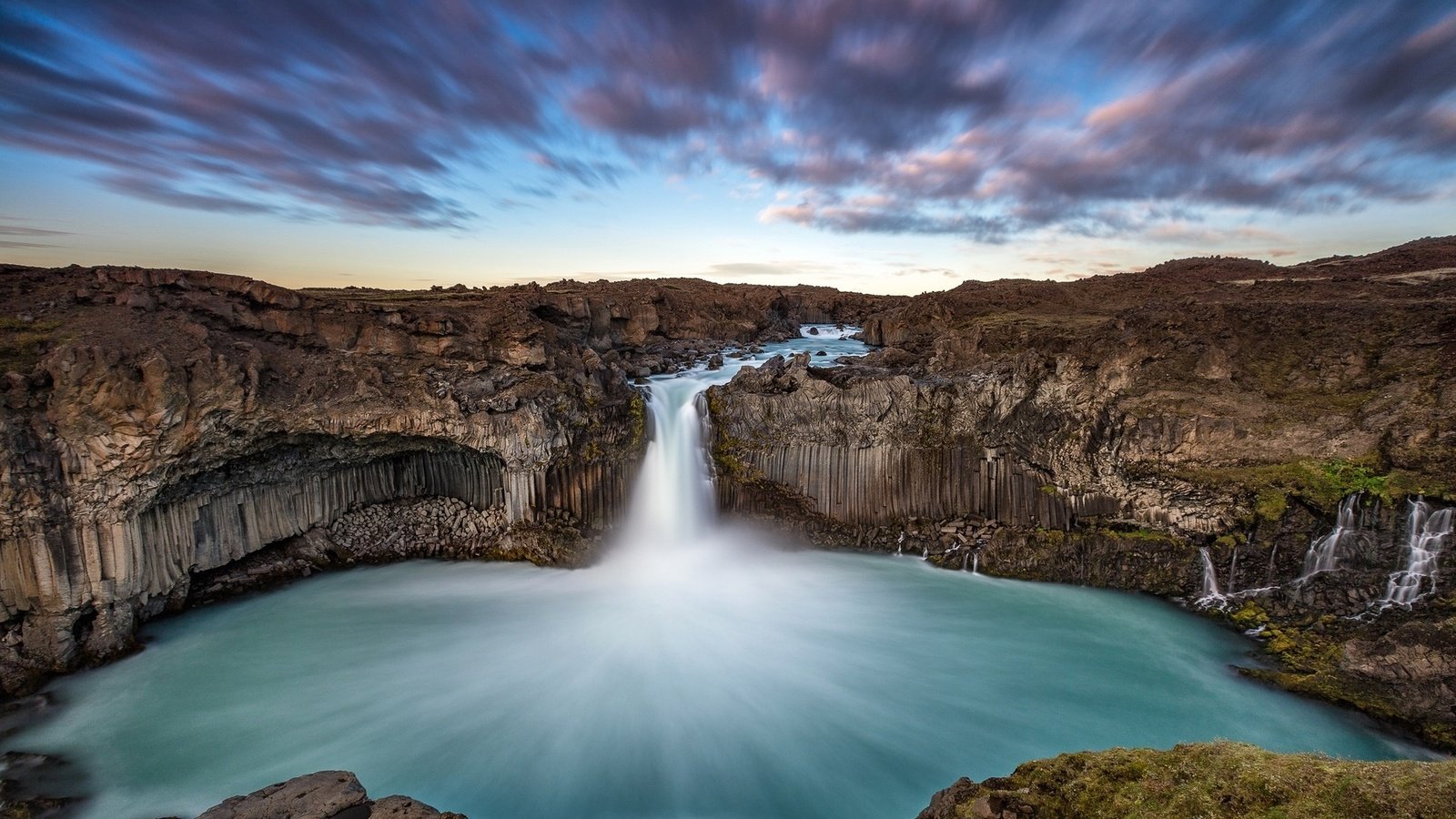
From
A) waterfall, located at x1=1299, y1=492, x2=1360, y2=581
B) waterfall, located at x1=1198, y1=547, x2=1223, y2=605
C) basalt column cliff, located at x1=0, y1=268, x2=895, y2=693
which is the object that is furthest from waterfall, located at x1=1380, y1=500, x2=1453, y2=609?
basalt column cliff, located at x1=0, y1=268, x2=895, y2=693

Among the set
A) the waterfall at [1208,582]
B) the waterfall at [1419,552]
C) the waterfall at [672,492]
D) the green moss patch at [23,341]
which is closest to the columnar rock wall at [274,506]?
the green moss patch at [23,341]

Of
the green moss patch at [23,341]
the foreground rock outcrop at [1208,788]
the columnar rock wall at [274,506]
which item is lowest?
the columnar rock wall at [274,506]

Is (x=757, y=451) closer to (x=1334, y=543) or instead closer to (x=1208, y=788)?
(x=1334, y=543)

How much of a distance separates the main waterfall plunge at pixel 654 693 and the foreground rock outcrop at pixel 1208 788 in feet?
15.2

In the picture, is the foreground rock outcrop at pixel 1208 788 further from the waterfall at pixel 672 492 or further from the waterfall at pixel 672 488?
the waterfall at pixel 672 488

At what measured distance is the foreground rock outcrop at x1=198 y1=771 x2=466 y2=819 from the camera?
670 centimetres

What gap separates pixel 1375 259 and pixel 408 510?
134ft

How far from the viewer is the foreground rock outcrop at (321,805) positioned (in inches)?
264

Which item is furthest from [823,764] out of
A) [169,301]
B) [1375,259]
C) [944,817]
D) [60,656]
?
[1375,259]

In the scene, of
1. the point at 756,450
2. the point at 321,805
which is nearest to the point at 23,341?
the point at 321,805

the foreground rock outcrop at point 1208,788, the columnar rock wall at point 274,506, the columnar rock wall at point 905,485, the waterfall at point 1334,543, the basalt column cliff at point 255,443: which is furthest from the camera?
the columnar rock wall at point 905,485

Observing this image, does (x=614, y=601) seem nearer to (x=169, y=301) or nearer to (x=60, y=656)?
(x=60, y=656)

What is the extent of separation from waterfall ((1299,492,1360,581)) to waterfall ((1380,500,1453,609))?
74 centimetres

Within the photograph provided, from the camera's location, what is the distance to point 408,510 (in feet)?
54.5
